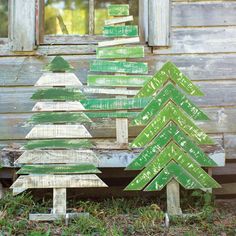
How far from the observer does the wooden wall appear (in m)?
4.23

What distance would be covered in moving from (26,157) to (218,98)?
188 centimetres

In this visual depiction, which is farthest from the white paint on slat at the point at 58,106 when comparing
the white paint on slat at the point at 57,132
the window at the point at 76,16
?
the window at the point at 76,16

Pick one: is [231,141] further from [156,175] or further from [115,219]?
[115,219]

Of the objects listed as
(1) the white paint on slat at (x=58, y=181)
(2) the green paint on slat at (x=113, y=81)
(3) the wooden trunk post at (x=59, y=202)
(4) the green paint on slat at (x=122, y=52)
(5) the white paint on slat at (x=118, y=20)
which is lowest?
(3) the wooden trunk post at (x=59, y=202)

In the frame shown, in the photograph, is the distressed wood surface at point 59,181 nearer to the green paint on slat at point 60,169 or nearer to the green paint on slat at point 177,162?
the green paint on slat at point 60,169

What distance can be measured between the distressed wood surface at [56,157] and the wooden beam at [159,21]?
134cm

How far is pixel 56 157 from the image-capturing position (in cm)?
352

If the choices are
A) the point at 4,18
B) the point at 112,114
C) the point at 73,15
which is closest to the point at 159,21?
the point at 73,15

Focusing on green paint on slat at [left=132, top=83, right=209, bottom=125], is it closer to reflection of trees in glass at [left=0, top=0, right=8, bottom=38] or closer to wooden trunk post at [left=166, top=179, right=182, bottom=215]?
wooden trunk post at [left=166, top=179, right=182, bottom=215]

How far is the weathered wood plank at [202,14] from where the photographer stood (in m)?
4.23

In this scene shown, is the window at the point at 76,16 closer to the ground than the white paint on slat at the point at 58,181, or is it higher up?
higher up

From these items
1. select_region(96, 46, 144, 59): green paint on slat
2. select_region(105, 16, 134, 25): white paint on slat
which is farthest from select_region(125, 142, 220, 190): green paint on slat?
select_region(105, 16, 134, 25): white paint on slat

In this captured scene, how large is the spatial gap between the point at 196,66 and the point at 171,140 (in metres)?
1.03

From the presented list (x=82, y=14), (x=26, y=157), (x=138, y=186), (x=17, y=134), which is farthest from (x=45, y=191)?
(x=82, y=14)
